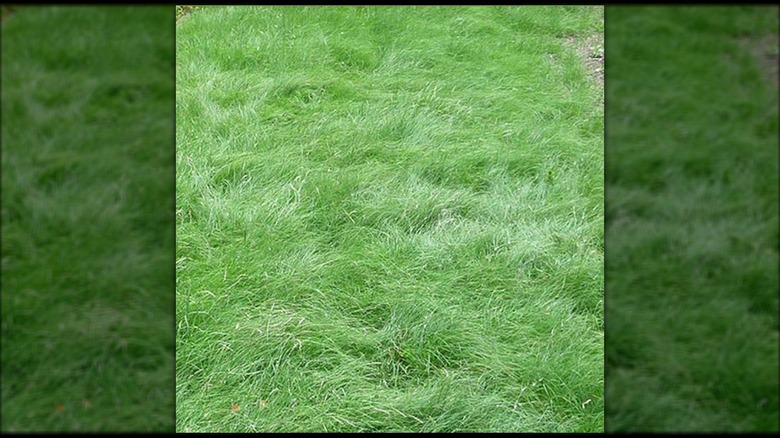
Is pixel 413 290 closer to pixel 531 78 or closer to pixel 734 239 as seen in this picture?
pixel 734 239

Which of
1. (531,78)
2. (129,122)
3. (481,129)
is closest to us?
(129,122)

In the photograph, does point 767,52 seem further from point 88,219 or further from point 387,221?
point 387,221

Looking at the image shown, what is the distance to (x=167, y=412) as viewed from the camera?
0.85m

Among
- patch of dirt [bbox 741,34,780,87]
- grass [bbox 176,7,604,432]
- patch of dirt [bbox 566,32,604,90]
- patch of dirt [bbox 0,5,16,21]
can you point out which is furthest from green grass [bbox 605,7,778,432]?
patch of dirt [bbox 566,32,604,90]

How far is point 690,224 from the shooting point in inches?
22.0

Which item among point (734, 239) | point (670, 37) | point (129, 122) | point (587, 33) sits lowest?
point (587, 33)

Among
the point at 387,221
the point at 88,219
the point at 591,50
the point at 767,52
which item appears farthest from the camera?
the point at 591,50

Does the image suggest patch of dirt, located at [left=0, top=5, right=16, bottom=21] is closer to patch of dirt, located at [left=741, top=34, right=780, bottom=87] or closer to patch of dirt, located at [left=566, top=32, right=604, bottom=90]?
patch of dirt, located at [left=741, top=34, right=780, bottom=87]

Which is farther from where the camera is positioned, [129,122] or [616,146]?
[129,122]

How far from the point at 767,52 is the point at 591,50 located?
3.25 m

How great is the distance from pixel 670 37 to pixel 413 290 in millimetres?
1474

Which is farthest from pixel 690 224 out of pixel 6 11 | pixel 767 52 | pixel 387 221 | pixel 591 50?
pixel 591 50

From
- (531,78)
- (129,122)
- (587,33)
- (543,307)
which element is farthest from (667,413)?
(587,33)

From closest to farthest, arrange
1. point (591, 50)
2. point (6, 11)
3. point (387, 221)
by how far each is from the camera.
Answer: point (6, 11)
point (387, 221)
point (591, 50)
